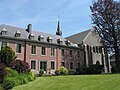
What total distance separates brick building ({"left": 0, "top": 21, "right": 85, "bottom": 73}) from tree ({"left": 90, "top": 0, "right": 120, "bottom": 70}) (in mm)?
9261

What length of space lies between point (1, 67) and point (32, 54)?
15.5m

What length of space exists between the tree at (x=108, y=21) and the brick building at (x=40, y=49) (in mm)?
9261

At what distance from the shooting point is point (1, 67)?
19188 millimetres

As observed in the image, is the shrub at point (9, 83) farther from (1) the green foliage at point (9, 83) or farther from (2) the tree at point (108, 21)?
(2) the tree at point (108, 21)

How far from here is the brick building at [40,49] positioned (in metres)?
32.8

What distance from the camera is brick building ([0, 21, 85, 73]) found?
32844 mm

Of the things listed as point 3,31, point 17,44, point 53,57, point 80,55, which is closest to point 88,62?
point 80,55

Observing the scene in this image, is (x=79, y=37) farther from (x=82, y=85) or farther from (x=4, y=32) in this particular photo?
(x=82, y=85)

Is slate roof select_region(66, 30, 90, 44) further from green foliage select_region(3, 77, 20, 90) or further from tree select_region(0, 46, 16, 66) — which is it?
green foliage select_region(3, 77, 20, 90)

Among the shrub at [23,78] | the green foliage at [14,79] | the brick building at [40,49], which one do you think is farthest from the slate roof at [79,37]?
the shrub at [23,78]

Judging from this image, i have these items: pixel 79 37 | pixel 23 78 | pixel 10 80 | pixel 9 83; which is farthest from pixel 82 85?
pixel 79 37

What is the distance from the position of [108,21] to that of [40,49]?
14.4 metres

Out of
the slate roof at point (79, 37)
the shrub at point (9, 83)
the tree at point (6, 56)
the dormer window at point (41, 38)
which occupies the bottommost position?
the shrub at point (9, 83)

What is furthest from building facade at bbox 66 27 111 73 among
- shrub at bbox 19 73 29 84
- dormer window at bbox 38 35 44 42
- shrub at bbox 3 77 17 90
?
shrub at bbox 3 77 17 90
